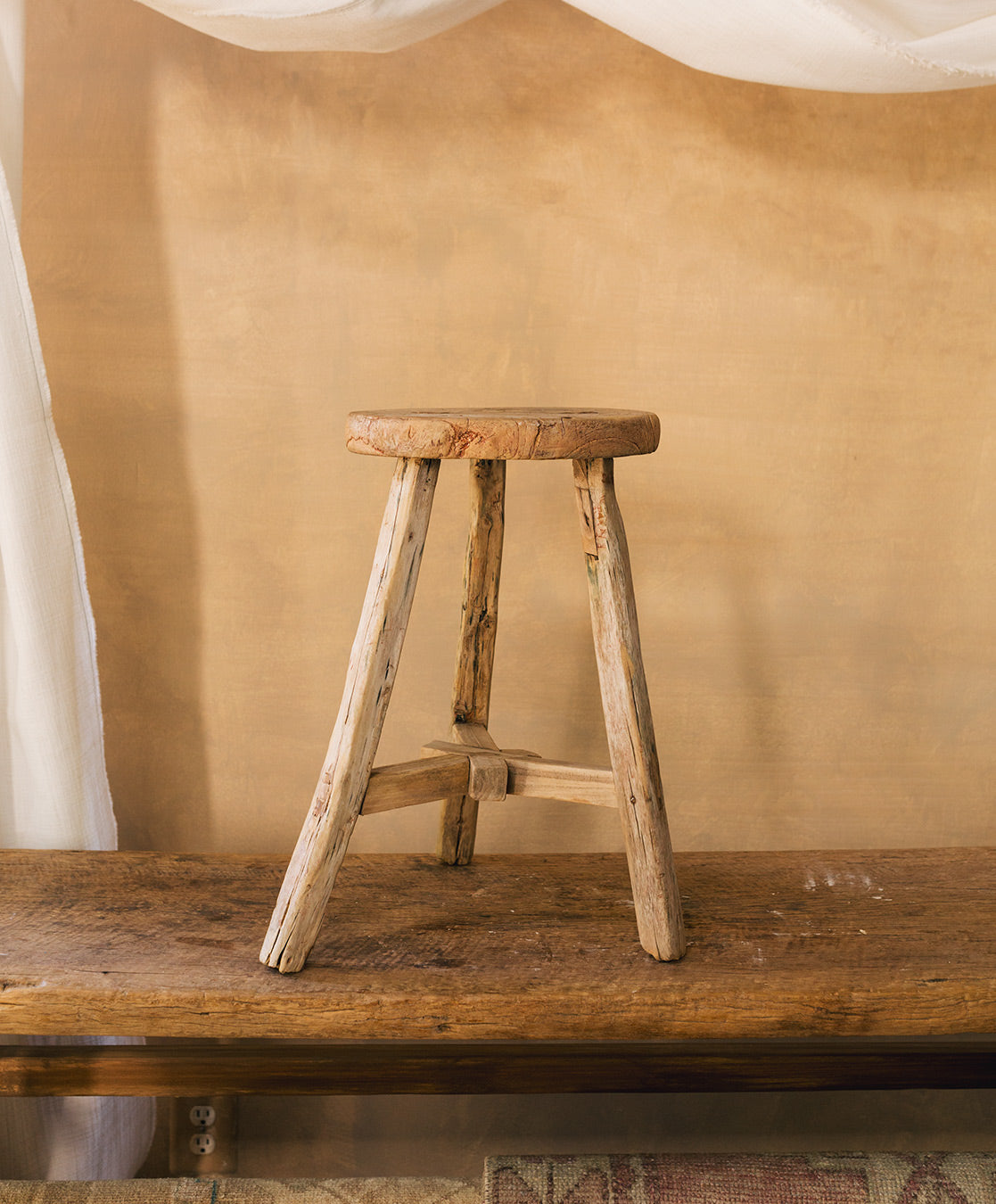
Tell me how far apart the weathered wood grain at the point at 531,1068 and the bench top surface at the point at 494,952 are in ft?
0.83

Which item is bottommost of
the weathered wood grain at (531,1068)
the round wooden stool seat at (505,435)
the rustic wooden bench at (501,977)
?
the weathered wood grain at (531,1068)

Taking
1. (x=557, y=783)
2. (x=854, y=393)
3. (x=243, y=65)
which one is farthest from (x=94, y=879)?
(x=854, y=393)

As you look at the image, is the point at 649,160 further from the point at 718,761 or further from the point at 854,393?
the point at 718,761

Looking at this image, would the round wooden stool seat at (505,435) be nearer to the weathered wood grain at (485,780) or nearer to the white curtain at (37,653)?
the weathered wood grain at (485,780)

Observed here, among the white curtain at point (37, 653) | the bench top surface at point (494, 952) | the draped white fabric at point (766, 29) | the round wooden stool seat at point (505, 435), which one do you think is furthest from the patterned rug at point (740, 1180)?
the draped white fabric at point (766, 29)

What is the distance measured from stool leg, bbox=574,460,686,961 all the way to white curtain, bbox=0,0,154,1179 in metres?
0.58

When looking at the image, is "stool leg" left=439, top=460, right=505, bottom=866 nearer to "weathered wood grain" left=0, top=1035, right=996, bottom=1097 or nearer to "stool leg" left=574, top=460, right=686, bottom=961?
"stool leg" left=574, top=460, right=686, bottom=961

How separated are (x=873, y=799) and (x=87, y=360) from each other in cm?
116

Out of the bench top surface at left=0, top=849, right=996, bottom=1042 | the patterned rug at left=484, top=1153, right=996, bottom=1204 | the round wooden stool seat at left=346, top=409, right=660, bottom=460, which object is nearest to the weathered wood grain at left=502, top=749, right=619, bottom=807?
the bench top surface at left=0, top=849, right=996, bottom=1042

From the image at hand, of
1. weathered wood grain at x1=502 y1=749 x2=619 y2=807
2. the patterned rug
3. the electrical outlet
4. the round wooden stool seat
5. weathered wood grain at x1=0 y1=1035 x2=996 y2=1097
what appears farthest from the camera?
the electrical outlet

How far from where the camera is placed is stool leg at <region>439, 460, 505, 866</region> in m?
1.04

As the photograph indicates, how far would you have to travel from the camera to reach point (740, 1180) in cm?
103

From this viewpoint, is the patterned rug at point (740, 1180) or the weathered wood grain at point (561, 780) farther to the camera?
the patterned rug at point (740, 1180)

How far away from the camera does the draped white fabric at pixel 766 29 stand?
973 millimetres
